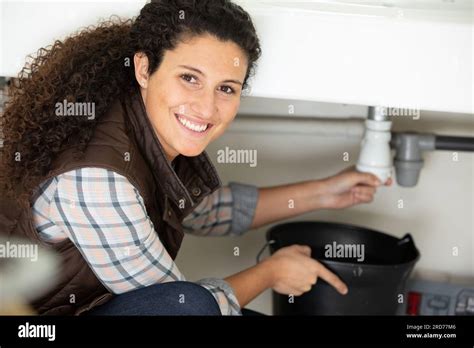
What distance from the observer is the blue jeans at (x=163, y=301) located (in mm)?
875

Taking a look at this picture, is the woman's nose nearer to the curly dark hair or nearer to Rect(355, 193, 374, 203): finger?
the curly dark hair

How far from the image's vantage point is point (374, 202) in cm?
136

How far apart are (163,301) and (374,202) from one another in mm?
624

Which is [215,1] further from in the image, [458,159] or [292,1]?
[458,159]

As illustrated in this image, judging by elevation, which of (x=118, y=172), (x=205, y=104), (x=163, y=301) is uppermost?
(x=205, y=104)

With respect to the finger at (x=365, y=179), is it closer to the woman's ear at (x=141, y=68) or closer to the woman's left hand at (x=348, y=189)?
the woman's left hand at (x=348, y=189)

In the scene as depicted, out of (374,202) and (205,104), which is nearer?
(205,104)

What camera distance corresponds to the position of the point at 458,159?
52.6 inches

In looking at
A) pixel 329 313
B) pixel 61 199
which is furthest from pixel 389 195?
pixel 61 199

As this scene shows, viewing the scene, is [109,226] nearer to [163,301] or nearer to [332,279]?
[163,301]
